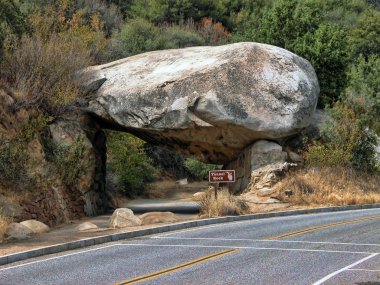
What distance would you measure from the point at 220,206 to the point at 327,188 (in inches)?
279

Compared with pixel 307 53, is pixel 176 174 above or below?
below

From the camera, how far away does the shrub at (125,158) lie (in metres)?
40.6

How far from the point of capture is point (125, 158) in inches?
1644

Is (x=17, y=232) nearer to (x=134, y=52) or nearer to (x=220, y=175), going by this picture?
(x=220, y=175)

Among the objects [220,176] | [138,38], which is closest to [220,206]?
[220,176]

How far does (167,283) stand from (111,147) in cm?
3106

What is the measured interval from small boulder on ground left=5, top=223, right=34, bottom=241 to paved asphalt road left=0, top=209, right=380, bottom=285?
2358 mm

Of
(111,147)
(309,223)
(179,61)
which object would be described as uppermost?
(179,61)

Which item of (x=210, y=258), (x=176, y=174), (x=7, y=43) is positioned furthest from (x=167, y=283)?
(x=176, y=174)

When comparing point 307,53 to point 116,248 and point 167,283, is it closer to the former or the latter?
point 116,248

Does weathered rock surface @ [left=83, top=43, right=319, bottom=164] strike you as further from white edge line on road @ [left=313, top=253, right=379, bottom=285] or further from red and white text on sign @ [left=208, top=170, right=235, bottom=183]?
white edge line on road @ [left=313, top=253, right=379, bottom=285]

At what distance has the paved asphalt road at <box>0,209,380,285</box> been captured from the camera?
1026 cm

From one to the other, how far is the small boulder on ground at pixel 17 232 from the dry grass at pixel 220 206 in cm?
727

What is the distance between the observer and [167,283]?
985 cm
